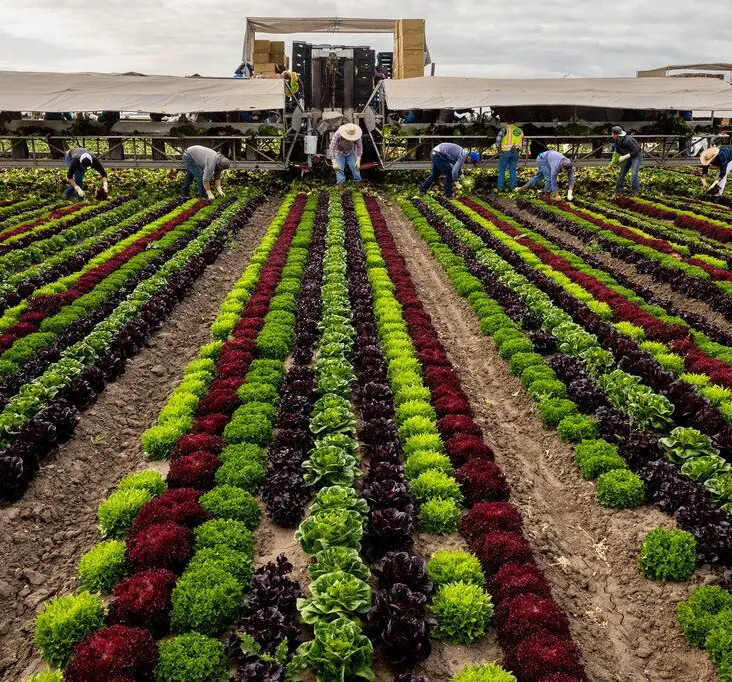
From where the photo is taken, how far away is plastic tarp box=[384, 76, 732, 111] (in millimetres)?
24406

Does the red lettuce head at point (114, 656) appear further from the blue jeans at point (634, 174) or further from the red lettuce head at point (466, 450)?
the blue jeans at point (634, 174)

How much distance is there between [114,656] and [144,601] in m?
0.58

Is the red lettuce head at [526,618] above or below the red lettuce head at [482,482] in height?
below

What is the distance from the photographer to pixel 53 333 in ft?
35.1

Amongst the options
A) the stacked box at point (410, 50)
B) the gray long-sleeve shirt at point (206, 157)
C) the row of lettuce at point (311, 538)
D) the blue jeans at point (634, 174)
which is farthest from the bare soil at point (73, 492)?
the stacked box at point (410, 50)

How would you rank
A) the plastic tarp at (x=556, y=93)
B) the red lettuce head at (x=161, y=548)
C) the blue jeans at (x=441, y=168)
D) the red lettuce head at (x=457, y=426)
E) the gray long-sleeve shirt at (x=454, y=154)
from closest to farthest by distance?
the red lettuce head at (x=161, y=548) < the red lettuce head at (x=457, y=426) < the gray long-sleeve shirt at (x=454, y=154) < the blue jeans at (x=441, y=168) < the plastic tarp at (x=556, y=93)

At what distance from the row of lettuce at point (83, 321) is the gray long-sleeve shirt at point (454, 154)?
725 cm

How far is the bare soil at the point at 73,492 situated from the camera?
5.72 meters

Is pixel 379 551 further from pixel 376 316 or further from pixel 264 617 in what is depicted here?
pixel 376 316

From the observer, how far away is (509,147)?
23312 mm

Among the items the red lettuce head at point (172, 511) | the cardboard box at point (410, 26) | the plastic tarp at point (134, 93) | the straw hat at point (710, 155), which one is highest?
the cardboard box at point (410, 26)

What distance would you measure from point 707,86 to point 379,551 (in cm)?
2893

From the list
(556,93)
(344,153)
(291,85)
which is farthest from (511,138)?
(291,85)

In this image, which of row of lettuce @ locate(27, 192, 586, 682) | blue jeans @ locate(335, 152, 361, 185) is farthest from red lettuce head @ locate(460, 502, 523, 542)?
blue jeans @ locate(335, 152, 361, 185)
